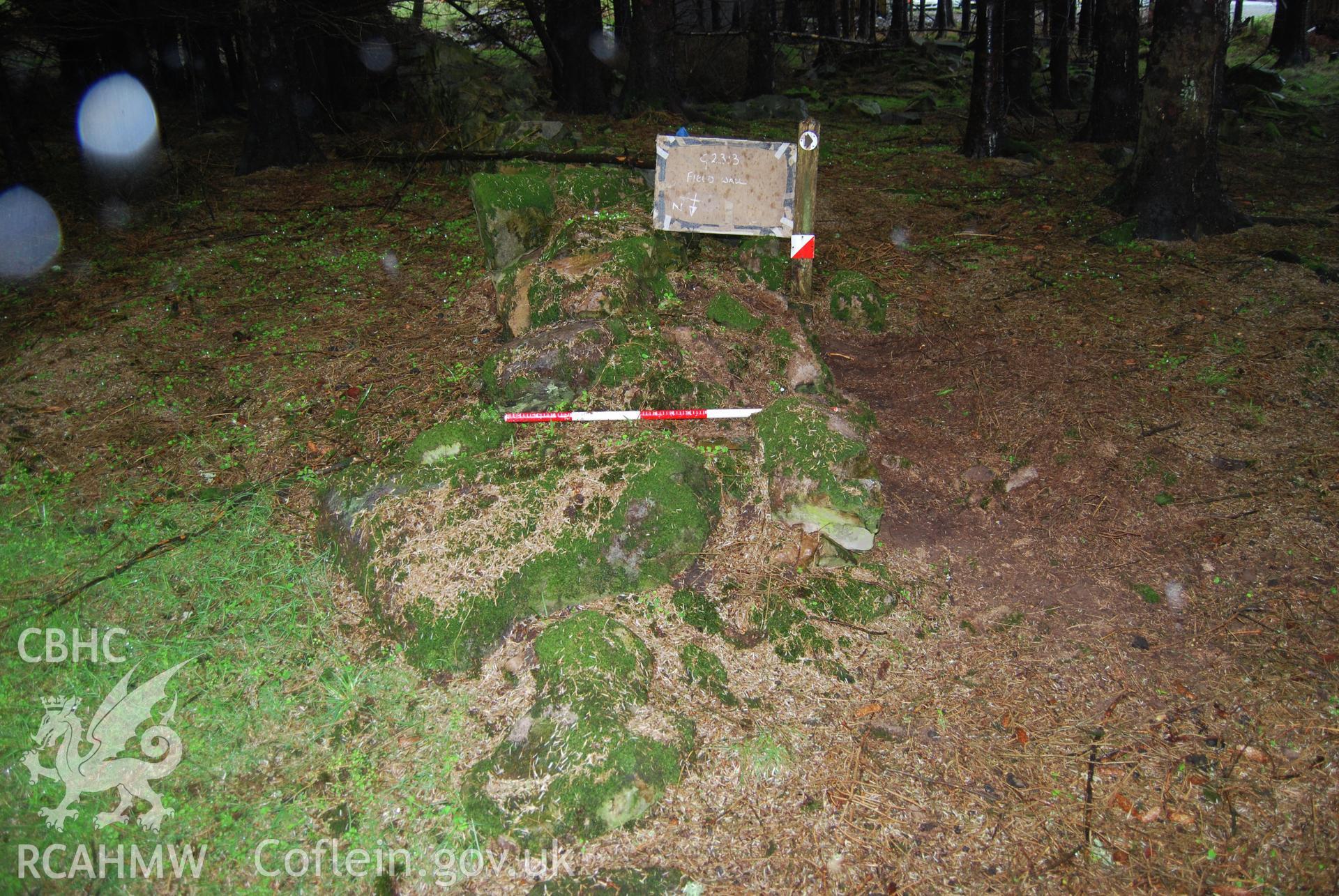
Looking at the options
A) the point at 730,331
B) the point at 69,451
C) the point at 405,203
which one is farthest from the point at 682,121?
the point at 69,451

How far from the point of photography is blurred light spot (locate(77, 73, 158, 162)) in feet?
28.6

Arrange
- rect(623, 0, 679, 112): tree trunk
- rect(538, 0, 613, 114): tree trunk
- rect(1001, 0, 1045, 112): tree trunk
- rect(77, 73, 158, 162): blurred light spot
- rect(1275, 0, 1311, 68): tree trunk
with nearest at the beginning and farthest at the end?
rect(77, 73, 158, 162): blurred light spot → rect(623, 0, 679, 112): tree trunk → rect(538, 0, 613, 114): tree trunk → rect(1001, 0, 1045, 112): tree trunk → rect(1275, 0, 1311, 68): tree trunk

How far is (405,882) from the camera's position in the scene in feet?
10.0

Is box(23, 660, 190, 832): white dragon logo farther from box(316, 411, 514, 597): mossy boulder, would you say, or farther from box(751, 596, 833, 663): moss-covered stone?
box(751, 596, 833, 663): moss-covered stone

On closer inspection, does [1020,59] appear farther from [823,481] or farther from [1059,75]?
[823,481]

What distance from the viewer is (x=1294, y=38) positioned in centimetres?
1789

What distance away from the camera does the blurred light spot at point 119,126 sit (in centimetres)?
870

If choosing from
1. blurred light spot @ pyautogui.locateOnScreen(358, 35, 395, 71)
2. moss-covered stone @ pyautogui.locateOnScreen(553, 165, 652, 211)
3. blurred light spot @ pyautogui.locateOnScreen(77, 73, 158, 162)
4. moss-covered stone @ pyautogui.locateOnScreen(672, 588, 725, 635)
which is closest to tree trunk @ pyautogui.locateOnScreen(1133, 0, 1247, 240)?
moss-covered stone @ pyautogui.locateOnScreen(553, 165, 652, 211)

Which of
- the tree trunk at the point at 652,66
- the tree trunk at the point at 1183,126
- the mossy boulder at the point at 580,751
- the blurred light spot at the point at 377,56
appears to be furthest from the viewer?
the blurred light spot at the point at 377,56

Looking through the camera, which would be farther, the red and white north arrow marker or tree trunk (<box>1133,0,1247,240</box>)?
tree trunk (<box>1133,0,1247,240</box>)

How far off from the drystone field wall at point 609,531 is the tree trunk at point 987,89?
21.0ft

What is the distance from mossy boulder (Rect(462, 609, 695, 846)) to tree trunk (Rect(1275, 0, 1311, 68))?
2193 cm

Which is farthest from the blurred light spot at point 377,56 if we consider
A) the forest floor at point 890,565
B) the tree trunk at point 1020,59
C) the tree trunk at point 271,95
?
the tree trunk at point 1020,59

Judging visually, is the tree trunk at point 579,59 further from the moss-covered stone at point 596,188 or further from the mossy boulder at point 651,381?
the mossy boulder at point 651,381
